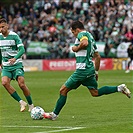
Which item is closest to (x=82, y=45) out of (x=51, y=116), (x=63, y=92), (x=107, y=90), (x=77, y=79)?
(x=77, y=79)

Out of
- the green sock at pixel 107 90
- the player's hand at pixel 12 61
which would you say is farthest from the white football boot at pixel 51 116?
the player's hand at pixel 12 61

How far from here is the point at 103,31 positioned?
142ft

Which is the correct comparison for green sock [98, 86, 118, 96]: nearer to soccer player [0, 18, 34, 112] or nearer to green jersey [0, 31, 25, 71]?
soccer player [0, 18, 34, 112]

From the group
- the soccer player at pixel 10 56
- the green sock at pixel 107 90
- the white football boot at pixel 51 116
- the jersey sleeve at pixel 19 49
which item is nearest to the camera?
the white football boot at pixel 51 116

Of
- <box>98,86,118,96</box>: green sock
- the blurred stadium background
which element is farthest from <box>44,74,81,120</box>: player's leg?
the blurred stadium background

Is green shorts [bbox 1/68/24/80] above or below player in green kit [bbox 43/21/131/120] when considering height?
below

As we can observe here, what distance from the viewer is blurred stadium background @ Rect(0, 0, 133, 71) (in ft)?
138

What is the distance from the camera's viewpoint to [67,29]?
4438cm

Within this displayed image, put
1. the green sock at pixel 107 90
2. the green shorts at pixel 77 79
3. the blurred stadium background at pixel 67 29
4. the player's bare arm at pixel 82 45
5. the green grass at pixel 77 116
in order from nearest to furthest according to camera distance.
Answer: the green grass at pixel 77 116, the player's bare arm at pixel 82 45, the green shorts at pixel 77 79, the green sock at pixel 107 90, the blurred stadium background at pixel 67 29

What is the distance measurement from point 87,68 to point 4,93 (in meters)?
10.5

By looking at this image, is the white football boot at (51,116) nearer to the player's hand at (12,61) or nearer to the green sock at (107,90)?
the green sock at (107,90)

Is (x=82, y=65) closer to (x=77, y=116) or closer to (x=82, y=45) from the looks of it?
(x=82, y=45)

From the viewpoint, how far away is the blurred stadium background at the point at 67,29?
1652 inches

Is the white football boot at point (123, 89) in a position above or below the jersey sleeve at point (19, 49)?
below
